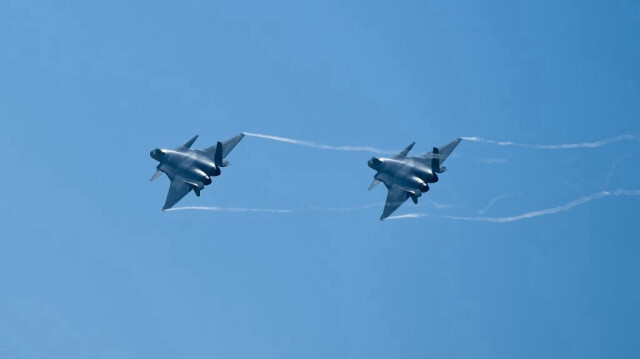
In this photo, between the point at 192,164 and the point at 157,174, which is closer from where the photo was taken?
the point at 192,164

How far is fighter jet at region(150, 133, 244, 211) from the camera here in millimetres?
109688

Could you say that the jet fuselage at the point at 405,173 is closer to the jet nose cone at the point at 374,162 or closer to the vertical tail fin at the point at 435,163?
the jet nose cone at the point at 374,162

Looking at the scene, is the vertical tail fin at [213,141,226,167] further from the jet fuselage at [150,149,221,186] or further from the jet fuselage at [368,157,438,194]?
the jet fuselage at [368,157,438,194]

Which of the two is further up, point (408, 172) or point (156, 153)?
point (408, 172)

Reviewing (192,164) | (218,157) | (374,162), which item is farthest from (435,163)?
(192,164)

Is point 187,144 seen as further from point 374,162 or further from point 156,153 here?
point 374,162

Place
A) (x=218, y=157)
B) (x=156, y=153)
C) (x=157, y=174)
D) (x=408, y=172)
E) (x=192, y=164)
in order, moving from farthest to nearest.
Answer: (x=157, y=174)
(x=156, y=153)
(x=192, y=164)
(x=218, y=157)
(x=408, y=172)

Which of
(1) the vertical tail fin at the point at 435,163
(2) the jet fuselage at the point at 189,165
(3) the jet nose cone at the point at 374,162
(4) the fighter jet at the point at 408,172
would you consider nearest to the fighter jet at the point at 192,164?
(2) the jet fuselage at the point at 189,165

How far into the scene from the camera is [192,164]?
110000mm

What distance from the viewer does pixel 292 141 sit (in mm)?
99062

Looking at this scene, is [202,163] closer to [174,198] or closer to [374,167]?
[174,198]

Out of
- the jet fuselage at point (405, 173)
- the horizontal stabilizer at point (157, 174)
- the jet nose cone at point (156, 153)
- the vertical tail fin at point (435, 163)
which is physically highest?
the vertical tail fin at point (435, 163)

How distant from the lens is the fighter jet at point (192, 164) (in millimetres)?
109688

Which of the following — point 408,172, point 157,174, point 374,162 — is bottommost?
point 157,174
